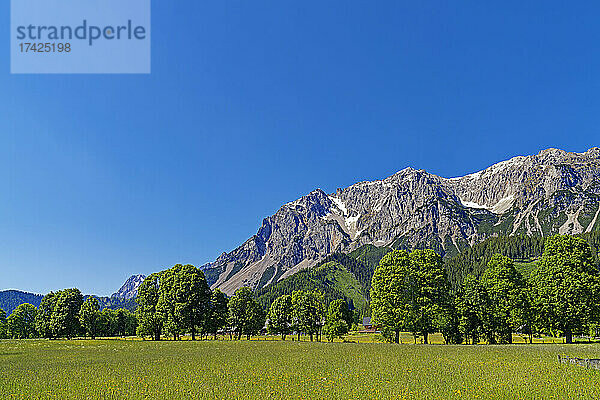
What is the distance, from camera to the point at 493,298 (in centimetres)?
6053

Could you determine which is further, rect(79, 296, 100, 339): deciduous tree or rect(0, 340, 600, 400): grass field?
rect(79, 296, 100, 339): deciduous tree

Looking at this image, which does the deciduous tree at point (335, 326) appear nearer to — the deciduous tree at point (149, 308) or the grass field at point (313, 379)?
the deciduous tree at point (149, 308)

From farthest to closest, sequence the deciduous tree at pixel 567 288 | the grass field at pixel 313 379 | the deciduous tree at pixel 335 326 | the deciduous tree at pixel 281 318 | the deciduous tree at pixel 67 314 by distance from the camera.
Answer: the deciduous tree at pixel 281 318
the deciduous tree at pixel 67 314
the deciduous tree at pixel 335 326
the deciduous tree at pixel 567 288
the grass field at pixel 313 379

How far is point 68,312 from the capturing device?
10275 cm

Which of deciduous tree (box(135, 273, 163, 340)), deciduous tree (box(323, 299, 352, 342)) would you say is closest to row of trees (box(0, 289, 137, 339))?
deciduous tree (box(135, 273, 163, 340))

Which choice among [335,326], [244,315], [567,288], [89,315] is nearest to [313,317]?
[335,326]

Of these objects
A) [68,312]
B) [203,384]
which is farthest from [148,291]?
[203,384]

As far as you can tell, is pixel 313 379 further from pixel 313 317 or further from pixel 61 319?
pixel 61 319

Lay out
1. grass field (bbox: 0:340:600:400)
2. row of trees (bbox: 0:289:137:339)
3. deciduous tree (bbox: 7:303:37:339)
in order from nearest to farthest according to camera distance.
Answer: grass field (bbox: 0:340:600:400) < row of trees (bbox: 0:289:137:339) < deciduous tree (bbox: 7:303:37:339)

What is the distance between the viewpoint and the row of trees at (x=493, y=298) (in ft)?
182

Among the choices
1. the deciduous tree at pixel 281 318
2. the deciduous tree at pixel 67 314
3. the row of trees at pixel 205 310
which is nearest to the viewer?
the row of trees at pixel 205 310

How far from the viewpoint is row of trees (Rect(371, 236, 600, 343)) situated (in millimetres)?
55344

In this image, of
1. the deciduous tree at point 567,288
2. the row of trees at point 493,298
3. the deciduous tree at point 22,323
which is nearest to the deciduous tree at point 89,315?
the deciduous tree at point 22,323

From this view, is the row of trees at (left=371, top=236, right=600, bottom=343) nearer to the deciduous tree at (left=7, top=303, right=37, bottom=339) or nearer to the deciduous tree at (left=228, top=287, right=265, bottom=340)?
the deciduous tree at (left=228, top=287, right=265, bottom=340)
